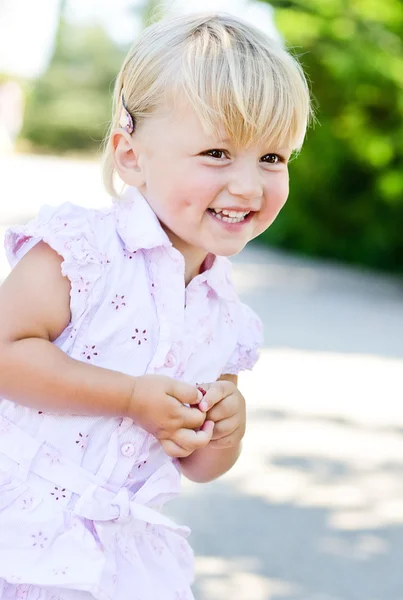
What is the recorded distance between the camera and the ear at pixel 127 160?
1865 millimetres

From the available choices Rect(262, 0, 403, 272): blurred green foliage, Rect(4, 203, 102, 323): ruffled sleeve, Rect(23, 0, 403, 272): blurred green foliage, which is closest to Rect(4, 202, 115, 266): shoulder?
Rect(4, 203, 102, 323): ruffled sleeve

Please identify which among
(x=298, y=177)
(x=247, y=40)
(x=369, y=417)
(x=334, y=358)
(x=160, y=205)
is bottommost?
(x=160, y=205)

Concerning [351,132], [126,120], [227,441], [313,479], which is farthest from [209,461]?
[351,132]

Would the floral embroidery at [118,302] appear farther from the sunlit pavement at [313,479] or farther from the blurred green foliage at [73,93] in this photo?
the blurred green foliage at [73,93]

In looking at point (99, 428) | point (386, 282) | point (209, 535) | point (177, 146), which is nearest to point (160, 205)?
point (177, 146)

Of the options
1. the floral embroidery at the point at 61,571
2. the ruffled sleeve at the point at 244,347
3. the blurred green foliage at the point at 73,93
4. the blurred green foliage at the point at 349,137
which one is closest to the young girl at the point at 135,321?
the floral embroidery at the point at 61,571

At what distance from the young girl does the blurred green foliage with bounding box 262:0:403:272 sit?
20.5ft

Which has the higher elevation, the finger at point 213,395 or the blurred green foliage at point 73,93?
the blurred green foliage at point 73,93

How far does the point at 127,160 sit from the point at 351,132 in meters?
7.62

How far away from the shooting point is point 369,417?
5105 mm

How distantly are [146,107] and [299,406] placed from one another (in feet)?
11.8

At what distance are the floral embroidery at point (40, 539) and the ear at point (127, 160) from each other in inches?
25.0

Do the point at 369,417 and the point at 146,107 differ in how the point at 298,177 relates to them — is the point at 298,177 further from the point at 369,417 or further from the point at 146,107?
the point at 146,107

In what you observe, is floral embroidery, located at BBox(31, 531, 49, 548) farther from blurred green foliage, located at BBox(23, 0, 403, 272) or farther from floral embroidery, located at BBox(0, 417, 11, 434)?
blurred green foliage, located at BBox(23, 0, 403, 272)
